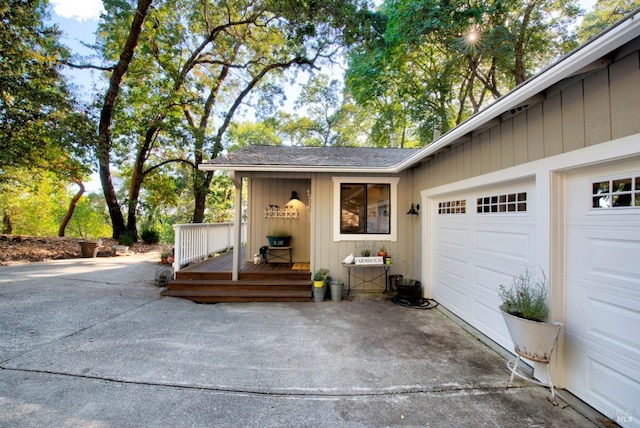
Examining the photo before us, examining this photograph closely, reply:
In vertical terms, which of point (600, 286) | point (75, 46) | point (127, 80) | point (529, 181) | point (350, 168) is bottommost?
point (600, 286)

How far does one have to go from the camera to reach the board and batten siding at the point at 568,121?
191cm

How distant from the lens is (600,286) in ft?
7.11

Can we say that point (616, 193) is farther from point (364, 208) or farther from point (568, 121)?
point (364, 208)

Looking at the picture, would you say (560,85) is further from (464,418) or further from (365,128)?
(365,128)

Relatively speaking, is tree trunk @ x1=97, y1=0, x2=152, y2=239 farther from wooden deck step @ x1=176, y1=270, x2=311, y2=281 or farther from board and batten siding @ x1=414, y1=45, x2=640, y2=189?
board and batten siding @ x1=414, y1=45, x2=640, y2=189

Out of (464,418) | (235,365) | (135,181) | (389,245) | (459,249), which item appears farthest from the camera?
(135,181)

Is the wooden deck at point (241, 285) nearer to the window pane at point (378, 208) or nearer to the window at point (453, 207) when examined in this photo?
the window pane at point (378, 208)

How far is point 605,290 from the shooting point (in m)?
2.12

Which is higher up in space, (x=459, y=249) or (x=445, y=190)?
(x=445, y=190)

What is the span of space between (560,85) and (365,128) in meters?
18.7

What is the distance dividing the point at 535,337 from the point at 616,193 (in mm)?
1336

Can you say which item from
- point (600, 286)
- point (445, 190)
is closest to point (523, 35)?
point (445, 190)

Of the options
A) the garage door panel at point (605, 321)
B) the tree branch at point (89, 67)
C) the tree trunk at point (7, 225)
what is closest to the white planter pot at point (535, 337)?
the garage door panel at point (605, 321)

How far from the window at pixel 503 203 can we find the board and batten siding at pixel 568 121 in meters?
0.37
